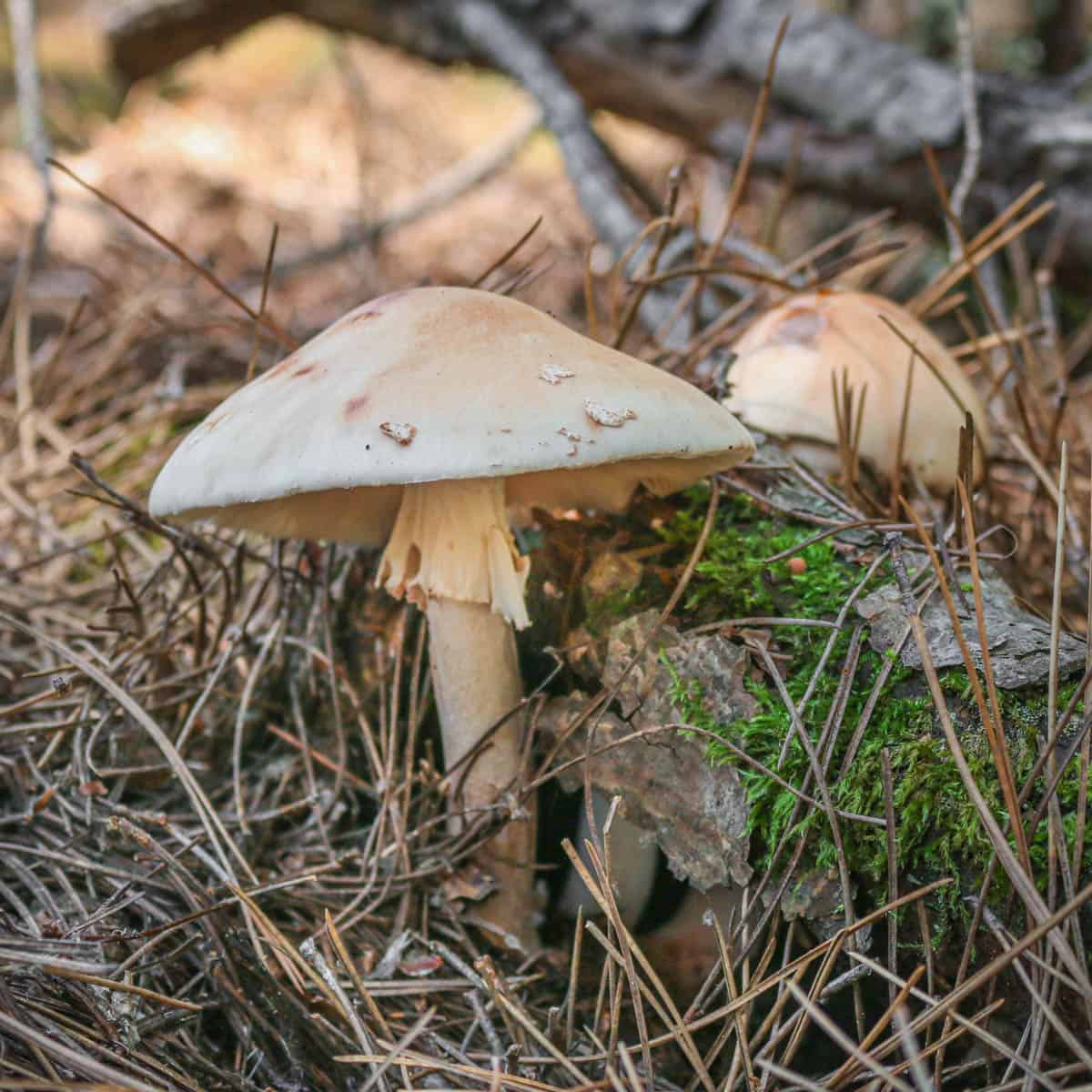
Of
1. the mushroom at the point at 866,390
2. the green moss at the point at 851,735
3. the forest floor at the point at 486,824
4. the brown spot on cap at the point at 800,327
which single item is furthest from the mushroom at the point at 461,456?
the brown spot on cap at the point at 800,327

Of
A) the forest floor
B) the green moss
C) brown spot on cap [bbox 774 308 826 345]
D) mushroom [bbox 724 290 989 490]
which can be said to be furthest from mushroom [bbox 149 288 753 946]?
brown spot on cap [bbox 774 308 826 345]

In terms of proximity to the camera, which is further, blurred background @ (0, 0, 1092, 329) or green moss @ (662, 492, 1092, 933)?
blurred background @ (0, 0, 1092, 329)

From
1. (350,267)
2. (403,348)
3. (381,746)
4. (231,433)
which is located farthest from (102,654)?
(350,267)

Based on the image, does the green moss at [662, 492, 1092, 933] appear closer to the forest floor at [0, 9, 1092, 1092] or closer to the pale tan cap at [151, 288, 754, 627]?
the forest floor at [0, 9, 1092, 1092]

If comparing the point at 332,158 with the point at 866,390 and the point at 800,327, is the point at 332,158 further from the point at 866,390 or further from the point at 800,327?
the point at 866,390

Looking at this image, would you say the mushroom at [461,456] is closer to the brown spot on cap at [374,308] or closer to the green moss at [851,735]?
the brown spot on cap at [374,308]
